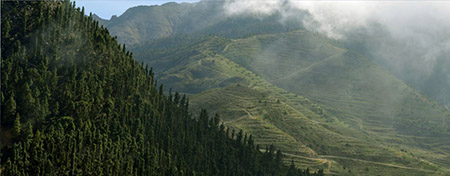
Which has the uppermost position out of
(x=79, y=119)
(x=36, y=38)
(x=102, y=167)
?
(x=36, y=38)

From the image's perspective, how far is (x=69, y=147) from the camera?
15250 centimetres

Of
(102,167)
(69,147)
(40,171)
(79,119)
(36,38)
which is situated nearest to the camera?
(40,171)

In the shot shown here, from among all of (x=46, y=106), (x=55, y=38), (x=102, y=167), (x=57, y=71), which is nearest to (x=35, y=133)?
(x=46, y=106)

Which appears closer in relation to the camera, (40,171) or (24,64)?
(40,171)

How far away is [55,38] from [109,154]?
5865 cm

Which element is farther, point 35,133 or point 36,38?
point 36,38

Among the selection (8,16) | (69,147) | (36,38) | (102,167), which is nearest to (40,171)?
(69,147)

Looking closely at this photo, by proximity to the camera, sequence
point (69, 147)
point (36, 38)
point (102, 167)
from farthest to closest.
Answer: point (36, 38)
point (102, 167)
point (69, 147)

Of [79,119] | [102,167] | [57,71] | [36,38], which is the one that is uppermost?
[36,38]

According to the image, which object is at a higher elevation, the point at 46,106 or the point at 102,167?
the point at 46,106

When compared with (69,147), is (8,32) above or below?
above

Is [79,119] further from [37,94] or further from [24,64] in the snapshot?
[24,64]

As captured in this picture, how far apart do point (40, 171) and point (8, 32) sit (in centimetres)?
6822

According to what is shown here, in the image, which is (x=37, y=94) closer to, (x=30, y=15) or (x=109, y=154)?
(x=109, y=154)
